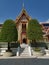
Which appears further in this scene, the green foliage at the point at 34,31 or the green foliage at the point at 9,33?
the green foliage at the point at 34,31

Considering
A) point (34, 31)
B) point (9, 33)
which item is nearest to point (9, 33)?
point (9, 33)

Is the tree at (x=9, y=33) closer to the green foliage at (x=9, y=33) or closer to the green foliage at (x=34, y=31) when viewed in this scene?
the green foliage at (x=9, y=33)

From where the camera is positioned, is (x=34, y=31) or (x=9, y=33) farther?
(x=34, y=31)

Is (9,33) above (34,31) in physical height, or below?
below

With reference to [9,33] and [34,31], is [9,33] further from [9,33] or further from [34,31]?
[34,31]

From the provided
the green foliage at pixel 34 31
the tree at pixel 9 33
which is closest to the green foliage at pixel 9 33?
the tree at pixel 9 33

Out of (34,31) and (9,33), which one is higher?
(34,31)

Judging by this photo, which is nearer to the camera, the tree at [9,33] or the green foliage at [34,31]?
the tree at [9,33]

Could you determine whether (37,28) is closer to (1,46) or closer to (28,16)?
(1,46)

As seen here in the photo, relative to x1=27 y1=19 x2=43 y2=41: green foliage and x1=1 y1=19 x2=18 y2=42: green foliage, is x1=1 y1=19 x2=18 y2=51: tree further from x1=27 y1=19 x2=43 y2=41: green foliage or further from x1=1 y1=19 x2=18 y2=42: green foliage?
x1=27 y1=19 x2=43 y2=41: green foliage

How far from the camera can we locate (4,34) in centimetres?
2084

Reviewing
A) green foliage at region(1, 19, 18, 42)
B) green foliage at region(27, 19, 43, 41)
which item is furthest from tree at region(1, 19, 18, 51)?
green foliage at region(27, 19, 43, 41)

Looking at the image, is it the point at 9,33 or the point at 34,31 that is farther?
the point at 34,31

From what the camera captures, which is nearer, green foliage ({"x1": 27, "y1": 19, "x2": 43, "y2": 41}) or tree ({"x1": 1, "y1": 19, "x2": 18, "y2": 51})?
tree ({"x1": 1, "y1": 19, "x2": 18, "y2": 51})
